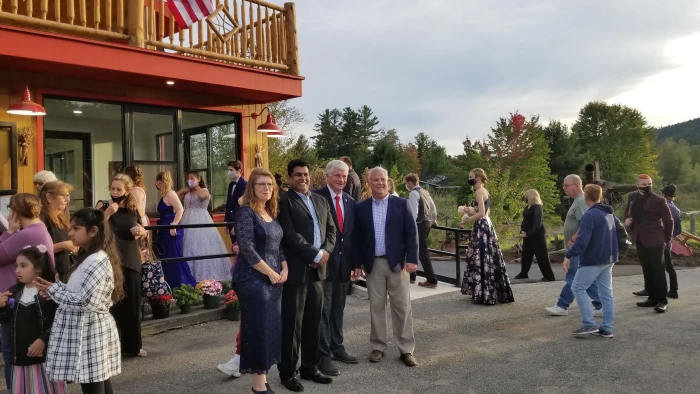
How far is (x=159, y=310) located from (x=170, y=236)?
1.80m

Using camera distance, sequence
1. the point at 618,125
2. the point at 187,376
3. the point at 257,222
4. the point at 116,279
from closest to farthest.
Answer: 1. the point at 116,279
2. the point at 257,222
3. the point at 187,376
4. the point at 618,125

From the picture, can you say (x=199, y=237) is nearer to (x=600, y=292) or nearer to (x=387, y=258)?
(x=387, y=258)

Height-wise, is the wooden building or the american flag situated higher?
the american flag

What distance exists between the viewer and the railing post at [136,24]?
7605 millimetres

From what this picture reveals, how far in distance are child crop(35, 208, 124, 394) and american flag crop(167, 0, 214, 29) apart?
18.3 feet

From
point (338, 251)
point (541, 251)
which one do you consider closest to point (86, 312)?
point (338, 251)

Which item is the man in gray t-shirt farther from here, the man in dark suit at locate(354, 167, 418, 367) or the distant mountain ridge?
the distant mountain ridge

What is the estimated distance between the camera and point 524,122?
1416 inches

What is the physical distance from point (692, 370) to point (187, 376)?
4.31 m

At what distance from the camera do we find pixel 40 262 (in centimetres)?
353

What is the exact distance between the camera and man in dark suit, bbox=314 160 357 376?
16.4ft

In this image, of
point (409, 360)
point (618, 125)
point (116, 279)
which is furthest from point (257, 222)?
point (618, 125)

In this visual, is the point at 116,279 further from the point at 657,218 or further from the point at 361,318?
the point at 657,218

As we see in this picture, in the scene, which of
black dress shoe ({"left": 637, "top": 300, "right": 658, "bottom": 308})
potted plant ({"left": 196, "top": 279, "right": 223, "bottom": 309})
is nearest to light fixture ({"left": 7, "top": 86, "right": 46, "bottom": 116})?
potted plant ({"left": 196, "top": 279, "right": 223, "bottom": 309})
